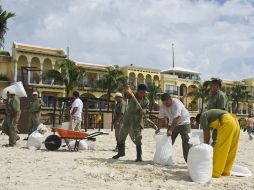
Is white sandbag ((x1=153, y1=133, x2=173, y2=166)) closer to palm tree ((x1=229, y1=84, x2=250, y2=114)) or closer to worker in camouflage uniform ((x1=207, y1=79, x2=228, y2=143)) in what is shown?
worker in camouflage uniform ((x1=207, y1=79, x2=228, y2=143))

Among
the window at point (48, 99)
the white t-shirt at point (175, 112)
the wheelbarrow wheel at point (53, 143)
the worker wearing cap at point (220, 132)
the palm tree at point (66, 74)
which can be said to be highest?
the palm tree at point (66, 74)

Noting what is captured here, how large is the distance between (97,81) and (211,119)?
43624mm

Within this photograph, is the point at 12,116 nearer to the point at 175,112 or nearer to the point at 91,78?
the point at 175,112

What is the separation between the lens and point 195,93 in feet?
197

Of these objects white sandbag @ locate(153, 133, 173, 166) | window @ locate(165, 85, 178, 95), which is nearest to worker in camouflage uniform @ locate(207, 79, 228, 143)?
white sandbag @ locate(153, 133, 173, 166)

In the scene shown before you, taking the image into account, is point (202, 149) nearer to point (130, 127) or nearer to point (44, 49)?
point (130, 127)

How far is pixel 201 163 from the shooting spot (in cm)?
568

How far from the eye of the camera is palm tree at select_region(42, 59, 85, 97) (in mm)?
42781

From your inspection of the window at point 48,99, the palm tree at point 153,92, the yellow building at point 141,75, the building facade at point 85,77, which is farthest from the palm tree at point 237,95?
the window at point 48,99

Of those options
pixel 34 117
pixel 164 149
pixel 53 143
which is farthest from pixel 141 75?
pixel 164 149

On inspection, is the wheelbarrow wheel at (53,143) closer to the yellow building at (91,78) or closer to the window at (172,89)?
the yellow building at (91,78)

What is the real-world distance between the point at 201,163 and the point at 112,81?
Answer: 42.8m

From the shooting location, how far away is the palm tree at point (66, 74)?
1684 inches

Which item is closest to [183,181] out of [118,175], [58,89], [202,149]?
[202,149]
